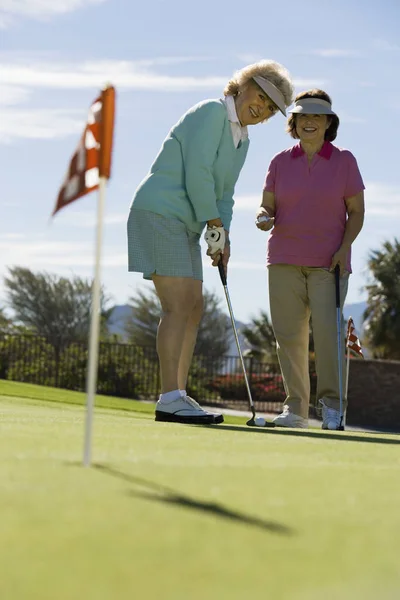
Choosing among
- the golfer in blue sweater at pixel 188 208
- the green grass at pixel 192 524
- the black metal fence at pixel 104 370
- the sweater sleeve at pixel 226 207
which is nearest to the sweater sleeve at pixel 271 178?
the sweater sleeve at pixel 226 207

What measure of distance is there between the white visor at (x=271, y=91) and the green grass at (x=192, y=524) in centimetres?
301

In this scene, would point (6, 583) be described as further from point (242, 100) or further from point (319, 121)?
point (319, 121)

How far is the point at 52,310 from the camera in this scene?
59.2 meters

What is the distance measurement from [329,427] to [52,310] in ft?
173

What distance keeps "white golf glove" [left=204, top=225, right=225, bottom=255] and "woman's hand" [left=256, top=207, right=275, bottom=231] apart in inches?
44.2

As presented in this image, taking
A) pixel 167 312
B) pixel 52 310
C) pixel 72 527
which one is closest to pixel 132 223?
pixel 167 312

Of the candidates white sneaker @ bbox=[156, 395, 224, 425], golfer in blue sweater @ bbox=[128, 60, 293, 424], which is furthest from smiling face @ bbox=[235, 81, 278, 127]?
white sneaker @ bbox=[156, 395, 224, 425]

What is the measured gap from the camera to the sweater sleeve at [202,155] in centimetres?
599

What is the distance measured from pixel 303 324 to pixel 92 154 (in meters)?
4.41

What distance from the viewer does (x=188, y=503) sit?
243 centimetres

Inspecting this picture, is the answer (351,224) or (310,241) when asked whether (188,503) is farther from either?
(351,224)

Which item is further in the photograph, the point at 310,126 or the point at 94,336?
the point at 310,126

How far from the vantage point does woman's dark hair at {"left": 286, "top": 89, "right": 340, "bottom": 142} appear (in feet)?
24.0

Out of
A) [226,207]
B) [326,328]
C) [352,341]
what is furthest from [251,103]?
[352,341]
